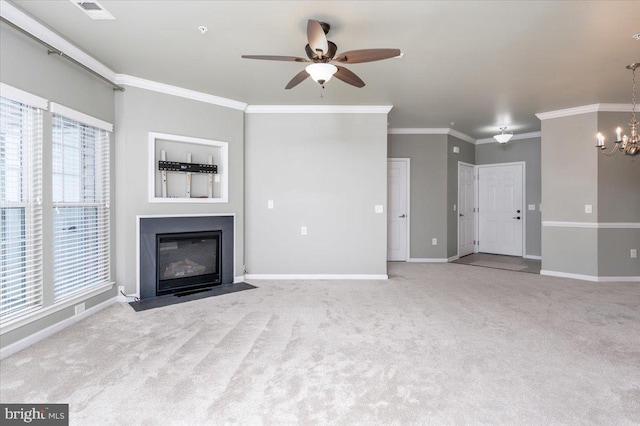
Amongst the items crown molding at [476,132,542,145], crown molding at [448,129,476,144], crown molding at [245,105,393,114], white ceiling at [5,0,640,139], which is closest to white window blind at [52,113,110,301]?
white ceiling at [5,0,640,139]

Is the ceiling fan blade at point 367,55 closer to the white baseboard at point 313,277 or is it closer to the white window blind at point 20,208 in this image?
the white window blind at point 20,208

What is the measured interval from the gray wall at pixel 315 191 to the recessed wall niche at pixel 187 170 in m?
0.45

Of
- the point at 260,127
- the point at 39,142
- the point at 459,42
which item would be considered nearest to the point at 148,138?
the point at 39,142

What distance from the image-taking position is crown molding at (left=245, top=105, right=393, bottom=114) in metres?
4.84

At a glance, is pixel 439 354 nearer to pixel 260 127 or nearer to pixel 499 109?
pixel 260 127

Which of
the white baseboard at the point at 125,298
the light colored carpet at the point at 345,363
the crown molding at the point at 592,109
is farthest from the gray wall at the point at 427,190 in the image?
the white baseboard at the point at 125,298

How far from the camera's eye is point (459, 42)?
2969 mm

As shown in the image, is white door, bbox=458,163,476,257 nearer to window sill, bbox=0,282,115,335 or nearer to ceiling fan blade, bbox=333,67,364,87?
ceiling fan blade, bbox=333,67,364,87

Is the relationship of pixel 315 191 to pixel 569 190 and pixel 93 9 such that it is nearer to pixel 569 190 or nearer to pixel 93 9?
pixel 93 9

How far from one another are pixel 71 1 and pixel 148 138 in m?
1.70

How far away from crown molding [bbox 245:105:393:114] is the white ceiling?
22 centimetres

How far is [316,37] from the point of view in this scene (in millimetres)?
2297

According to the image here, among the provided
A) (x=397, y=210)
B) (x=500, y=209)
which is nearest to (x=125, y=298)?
(x=397, y=210)

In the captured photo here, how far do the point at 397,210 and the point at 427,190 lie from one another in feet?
2.39
